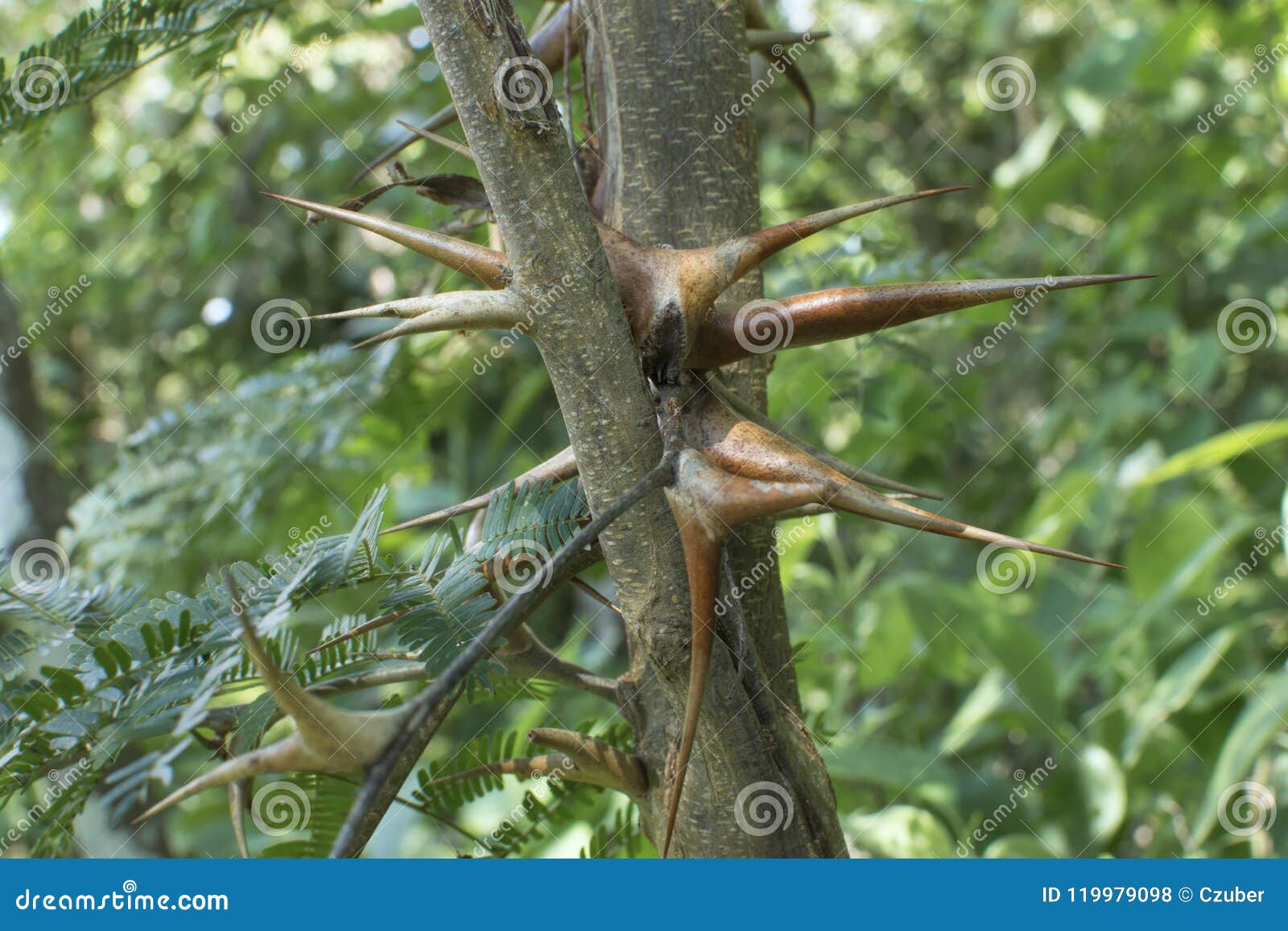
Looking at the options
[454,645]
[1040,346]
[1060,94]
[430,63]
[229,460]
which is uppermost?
[1060,94]

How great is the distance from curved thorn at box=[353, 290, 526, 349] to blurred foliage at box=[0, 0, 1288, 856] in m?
0.31

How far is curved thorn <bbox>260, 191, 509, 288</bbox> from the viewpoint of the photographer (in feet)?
1.72

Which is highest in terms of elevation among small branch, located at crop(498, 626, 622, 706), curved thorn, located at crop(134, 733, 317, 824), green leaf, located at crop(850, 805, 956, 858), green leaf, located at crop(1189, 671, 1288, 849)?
small branch, located at crop(498, 626, 622, 706)

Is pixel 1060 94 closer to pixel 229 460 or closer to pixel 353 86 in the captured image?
pixel 353 86

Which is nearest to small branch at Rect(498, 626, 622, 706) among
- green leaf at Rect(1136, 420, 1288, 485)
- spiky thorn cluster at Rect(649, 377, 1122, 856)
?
spiky thorn cluster at Rect(649, 377, 1122, 856)

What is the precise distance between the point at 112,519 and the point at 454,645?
1052 millimetres

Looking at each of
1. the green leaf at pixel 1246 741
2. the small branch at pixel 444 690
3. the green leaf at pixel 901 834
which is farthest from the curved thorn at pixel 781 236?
the green leaf at pixel 1246 741

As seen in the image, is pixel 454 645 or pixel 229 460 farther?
pixel 229 460

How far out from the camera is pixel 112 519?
1374 mm

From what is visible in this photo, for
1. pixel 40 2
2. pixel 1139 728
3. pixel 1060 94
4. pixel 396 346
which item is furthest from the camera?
pixel 40 2

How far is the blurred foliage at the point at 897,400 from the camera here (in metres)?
1.40

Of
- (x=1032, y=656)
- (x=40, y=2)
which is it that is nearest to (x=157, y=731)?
(x=1032, y=656)

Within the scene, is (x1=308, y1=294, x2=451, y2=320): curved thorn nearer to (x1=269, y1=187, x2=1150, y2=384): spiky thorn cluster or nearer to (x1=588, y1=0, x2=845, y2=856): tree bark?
(x1=269, y1=187, x2=1150, y2=384): spiky thorn cluster

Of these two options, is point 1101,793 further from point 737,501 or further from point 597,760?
point 737,501
